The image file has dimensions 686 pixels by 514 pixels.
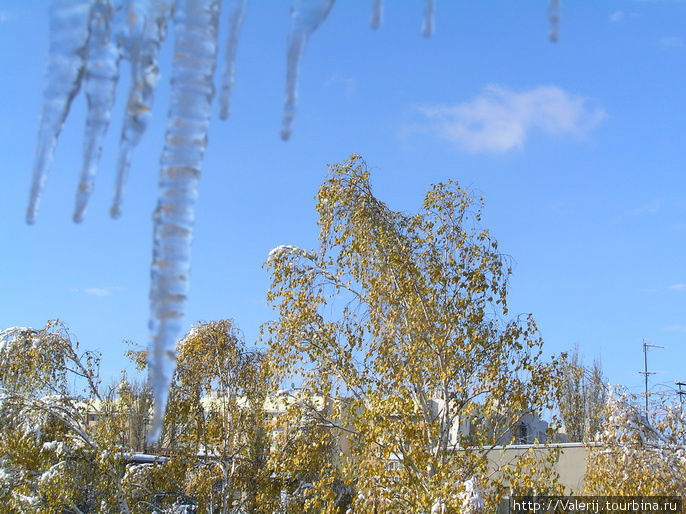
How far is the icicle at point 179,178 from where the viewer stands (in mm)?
1264

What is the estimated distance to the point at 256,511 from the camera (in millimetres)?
14805

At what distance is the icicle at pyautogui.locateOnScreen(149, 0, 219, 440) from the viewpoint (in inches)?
49.8

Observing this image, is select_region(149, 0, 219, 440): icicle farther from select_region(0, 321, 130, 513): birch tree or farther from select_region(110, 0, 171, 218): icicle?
select_region(0, 321, 130, 513): birch tree

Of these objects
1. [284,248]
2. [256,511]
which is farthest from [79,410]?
[284,248]

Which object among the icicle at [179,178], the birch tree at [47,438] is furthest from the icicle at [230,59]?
the birch tree at [47,438]

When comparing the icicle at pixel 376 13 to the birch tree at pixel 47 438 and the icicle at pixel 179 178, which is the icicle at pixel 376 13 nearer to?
the icicle at pixel 179 178

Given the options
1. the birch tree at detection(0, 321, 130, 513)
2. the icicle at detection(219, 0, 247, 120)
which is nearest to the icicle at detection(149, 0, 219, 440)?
the icicle at detection(219, 0, 247, 120)

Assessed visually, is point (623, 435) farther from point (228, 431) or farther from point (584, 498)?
point (228, 431)

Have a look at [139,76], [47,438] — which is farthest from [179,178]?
[47,438]

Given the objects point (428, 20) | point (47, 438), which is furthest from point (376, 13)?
point (47, 438)

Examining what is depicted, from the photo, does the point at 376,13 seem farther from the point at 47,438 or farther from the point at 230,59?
the point at 47,438

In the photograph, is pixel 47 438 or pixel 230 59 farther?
pixel 47 438

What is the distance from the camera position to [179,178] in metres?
1.30

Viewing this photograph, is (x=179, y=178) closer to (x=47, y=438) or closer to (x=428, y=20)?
(x=428, y=20)
